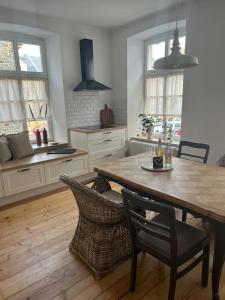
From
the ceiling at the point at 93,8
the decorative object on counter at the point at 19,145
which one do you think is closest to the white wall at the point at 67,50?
the ceiling at the point at 93,8

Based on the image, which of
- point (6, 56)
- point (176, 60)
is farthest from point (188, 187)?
point (6, 56)

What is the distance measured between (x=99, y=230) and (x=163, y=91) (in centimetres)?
313

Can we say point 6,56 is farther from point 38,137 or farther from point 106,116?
point 106,116

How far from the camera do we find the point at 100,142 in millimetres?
3988

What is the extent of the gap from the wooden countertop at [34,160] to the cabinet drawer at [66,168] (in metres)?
0.07

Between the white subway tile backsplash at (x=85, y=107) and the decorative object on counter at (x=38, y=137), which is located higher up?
the white subway tile backsplash at (x=85, y=107)

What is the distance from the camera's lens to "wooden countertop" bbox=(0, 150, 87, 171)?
306 cm

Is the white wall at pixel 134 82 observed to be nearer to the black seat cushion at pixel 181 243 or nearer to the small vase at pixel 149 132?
the small vase at pixel 149 132

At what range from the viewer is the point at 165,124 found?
13.6ft

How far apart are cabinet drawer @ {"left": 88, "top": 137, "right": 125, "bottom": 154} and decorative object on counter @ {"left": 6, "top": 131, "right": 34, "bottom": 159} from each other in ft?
3.36

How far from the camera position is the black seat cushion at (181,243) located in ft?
4.71

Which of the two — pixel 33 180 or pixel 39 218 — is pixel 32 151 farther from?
pixel 39 218

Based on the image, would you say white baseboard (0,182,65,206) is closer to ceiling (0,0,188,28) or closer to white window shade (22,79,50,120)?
white window shade (22,79,50,120)

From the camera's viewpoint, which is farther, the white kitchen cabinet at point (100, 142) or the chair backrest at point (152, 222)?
the white kitchen cabinet at point (100, 142)
